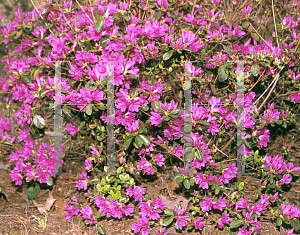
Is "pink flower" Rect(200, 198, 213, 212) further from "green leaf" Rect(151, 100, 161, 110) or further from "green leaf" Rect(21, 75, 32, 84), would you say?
"green leaf" Rect(21, 75, 32, 84)

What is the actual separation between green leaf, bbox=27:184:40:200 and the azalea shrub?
0.04 ft

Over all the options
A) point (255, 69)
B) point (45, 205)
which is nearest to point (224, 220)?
point (255, 69)

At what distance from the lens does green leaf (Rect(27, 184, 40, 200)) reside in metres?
2.43

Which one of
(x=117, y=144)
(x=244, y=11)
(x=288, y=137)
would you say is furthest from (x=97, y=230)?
(x=244, y=11)

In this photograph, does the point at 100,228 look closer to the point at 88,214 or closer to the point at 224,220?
the point at 88,214

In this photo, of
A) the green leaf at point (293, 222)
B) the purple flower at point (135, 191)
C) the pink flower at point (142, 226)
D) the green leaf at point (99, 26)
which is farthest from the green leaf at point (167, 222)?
the green leaf at point (99, 26)

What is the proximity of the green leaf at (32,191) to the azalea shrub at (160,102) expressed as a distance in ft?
0.04

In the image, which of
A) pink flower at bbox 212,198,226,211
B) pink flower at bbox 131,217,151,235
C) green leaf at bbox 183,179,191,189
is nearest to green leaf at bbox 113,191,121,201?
pink flower at bbox 131,217,151,235

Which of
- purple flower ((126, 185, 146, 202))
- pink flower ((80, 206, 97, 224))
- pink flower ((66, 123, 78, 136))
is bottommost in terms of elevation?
pink flower ((80, 206, 97, 224))

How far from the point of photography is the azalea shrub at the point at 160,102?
1.93 meters

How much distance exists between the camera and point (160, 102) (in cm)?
195

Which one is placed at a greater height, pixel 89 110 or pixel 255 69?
pixel 255 69

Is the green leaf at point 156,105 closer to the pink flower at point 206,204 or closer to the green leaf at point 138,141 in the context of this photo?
the green leaf at point 138,141

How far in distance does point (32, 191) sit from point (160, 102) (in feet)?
5.05
